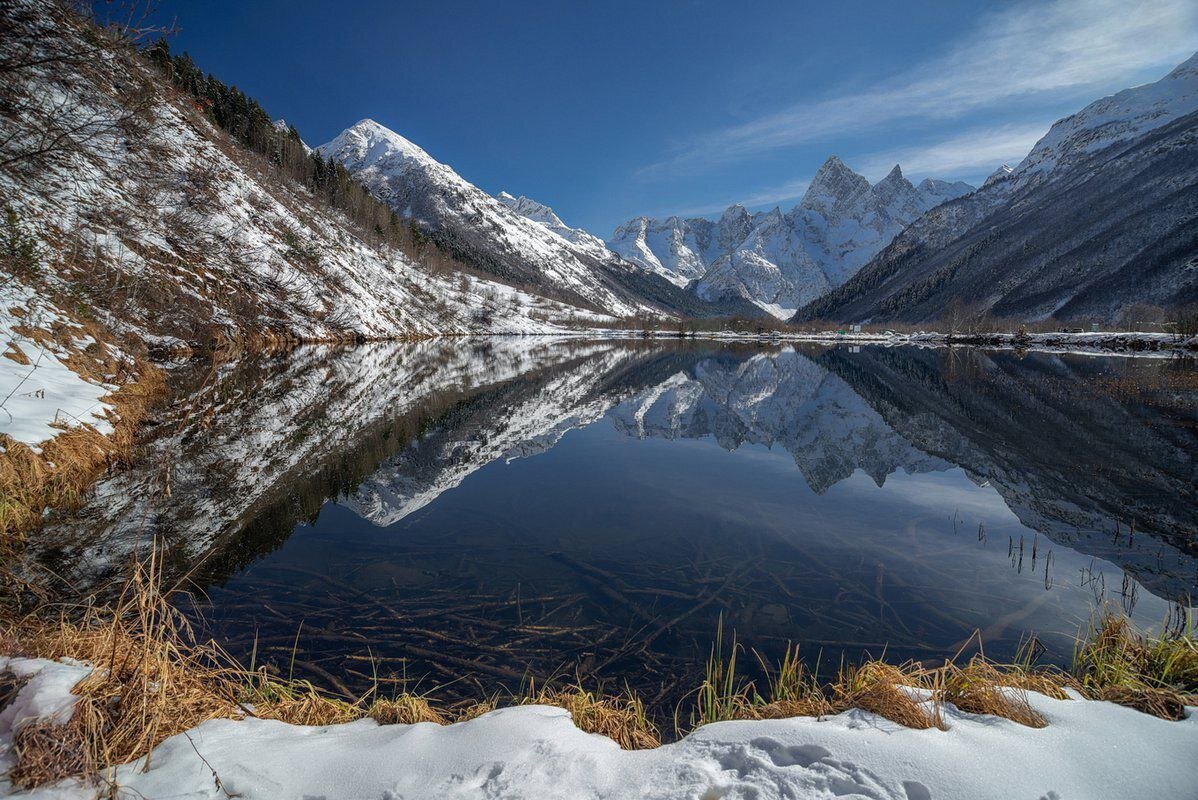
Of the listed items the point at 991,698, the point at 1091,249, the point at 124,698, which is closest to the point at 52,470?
the point at 124,698

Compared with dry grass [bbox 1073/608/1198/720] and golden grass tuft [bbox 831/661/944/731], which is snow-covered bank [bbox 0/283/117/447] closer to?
golden grass tuft [bbox 831/661/944/731]

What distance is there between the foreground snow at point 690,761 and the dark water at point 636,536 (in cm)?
205

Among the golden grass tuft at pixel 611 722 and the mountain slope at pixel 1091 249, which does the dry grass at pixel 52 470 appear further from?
the mountain slope at pixel 1091 249

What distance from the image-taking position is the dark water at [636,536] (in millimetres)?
5879

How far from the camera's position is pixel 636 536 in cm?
919

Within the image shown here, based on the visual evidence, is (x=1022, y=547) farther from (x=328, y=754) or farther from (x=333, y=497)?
(x=333, y=497)

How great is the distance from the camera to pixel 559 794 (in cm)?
260

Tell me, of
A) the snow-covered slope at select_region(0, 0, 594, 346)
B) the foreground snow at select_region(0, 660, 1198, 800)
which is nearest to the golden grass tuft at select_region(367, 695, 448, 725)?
the foreground snow at select_region(0, 660, 1198, 800)

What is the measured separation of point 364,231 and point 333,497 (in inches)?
4028

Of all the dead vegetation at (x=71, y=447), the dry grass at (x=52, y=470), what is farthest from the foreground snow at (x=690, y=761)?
the dead vegetation at (x=71, y=447)

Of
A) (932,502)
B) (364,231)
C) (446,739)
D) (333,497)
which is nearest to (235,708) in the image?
(446,739)

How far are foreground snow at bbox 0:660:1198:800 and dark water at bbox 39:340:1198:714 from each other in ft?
6.72

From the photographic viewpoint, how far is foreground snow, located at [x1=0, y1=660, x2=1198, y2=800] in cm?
250

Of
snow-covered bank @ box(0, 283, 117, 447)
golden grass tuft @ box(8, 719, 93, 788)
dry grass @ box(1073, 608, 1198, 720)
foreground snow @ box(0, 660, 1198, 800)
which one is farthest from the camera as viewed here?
snow-covered bank @ box(0, 283, 117, 447)
